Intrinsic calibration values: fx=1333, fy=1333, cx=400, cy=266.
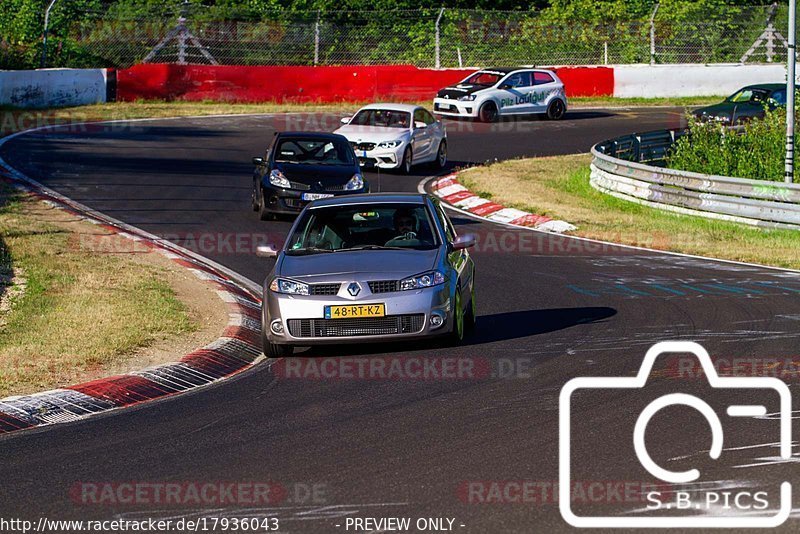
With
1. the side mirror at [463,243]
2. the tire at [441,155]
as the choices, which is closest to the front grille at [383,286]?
the side mirror at [463,243]

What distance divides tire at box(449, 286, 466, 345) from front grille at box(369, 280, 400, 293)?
0.57 m

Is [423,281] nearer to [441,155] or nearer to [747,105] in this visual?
[441,155]

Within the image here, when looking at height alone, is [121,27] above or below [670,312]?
above

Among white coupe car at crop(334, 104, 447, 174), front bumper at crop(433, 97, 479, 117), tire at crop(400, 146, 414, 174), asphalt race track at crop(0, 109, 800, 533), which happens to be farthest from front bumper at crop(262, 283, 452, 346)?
front bumper at crop(433, 97, 479, 117)

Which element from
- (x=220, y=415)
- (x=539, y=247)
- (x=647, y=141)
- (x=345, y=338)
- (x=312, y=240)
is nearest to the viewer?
(x=220, y=415)

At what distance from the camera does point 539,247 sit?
20.2 m

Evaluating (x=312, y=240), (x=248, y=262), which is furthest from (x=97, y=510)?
(x=248, y=262)

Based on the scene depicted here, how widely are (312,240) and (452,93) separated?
25.6 metres

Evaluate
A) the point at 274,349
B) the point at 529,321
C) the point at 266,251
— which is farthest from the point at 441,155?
the point at 274,349

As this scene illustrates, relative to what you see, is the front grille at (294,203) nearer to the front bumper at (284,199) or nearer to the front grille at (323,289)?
the front bumper at (284,199)

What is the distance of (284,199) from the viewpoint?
854 inches

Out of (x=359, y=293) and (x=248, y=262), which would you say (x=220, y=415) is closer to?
(x=359, y=293)

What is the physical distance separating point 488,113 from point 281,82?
22.0 feet

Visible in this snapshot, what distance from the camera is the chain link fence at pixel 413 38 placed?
4038 cm
